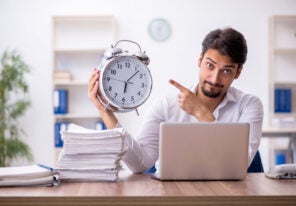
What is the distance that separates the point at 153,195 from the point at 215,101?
1.12 m

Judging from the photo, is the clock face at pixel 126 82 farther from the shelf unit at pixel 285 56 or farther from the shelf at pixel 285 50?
the shelf unit at pixel 285 56

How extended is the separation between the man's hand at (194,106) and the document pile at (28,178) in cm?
69

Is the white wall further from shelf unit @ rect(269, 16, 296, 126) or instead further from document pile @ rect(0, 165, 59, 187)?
document pile @ rect(0, 165, 59, 187)

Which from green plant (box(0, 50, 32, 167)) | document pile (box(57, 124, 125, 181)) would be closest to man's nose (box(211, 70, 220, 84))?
document pile (box(57, 124, 125, 181))

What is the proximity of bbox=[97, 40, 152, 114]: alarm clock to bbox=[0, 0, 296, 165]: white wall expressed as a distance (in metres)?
3.98

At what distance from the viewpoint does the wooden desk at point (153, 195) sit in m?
1.38

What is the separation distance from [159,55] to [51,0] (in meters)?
1.42

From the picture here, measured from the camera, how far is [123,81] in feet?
5.82

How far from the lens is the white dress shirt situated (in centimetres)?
194

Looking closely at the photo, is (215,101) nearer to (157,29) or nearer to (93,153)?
(93,153)

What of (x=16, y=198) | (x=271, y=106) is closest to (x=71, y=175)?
(x=16, y=198)

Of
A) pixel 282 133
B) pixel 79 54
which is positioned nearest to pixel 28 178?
pixel 282 133

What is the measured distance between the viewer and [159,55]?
19.0ft

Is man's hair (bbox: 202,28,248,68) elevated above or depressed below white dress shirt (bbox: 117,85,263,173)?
above
